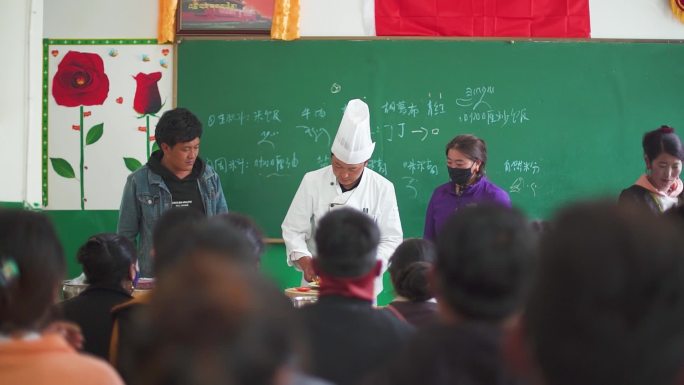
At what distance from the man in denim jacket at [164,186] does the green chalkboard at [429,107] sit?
110 centimetres

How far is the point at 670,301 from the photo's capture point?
2.95 feet

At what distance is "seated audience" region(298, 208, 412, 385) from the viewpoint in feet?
5.96

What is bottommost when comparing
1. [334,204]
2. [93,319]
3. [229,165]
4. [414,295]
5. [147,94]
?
[93,319]

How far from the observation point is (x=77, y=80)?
5125 mm

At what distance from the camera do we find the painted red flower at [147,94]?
5.13 m

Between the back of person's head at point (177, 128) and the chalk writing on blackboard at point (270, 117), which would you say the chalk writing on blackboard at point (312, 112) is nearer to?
the chalk writing on blackboard at point (270, 117)

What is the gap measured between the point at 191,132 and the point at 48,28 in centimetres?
185

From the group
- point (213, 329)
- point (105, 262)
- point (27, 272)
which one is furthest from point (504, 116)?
point (213, 329)

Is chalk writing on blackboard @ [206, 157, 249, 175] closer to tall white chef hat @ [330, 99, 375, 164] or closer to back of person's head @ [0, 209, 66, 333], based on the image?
tall white chef hat @ [330, 99, 375, 164]

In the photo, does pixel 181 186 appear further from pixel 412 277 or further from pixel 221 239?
pixel 221 239

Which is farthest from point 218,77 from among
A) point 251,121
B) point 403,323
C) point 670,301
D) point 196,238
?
point 670,301

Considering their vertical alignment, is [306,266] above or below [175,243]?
below

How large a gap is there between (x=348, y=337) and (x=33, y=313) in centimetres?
71

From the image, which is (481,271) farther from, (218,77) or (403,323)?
(218,77)
